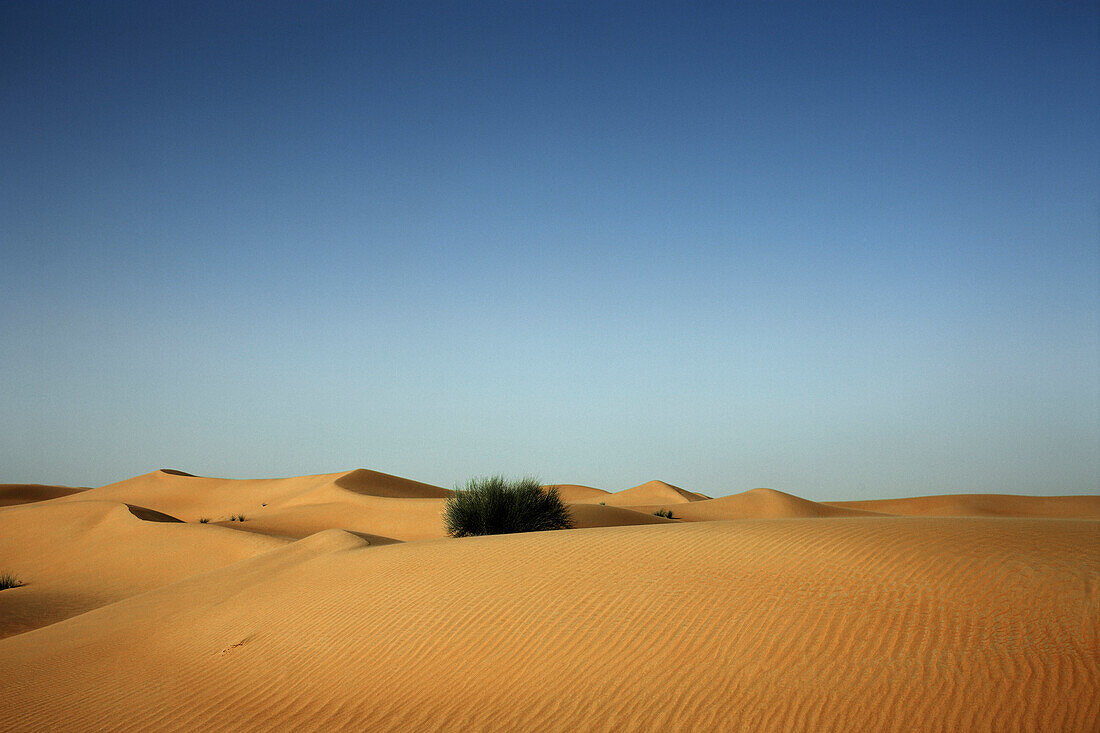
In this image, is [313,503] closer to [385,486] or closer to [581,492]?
[385,486]

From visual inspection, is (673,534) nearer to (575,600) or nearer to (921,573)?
(575,600)

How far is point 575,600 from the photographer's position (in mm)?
7516

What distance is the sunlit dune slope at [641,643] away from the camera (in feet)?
17.3

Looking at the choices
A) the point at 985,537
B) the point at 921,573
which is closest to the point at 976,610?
the point at 921,573

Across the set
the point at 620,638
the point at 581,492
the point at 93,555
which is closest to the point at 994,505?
the point at 581,492

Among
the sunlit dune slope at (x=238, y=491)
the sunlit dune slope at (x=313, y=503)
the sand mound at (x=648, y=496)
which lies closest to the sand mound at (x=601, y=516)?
the sunlit dune slope at (x=313, y=503)

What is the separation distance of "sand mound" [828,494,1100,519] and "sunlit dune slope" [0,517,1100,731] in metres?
32.1

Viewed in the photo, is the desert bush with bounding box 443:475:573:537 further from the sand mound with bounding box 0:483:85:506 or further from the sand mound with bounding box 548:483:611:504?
the sand mound with bounding box 0:483:85:506

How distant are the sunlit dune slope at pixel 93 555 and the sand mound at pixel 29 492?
30.4m

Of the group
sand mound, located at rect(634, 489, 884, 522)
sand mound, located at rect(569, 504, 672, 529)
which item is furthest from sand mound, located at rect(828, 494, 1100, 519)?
sand mound, located at rect(569, 504, 672, 529)

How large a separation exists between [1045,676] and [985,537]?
11.2ft

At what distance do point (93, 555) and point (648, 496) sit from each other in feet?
99.6

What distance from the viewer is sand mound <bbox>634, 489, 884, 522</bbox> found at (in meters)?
32.3

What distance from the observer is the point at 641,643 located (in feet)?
21.0
